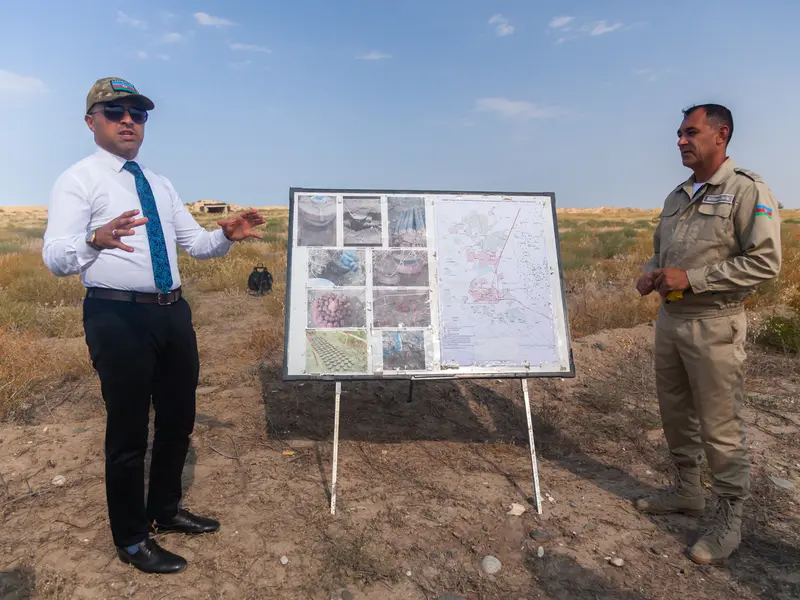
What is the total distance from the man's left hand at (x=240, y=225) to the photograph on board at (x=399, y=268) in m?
0.81

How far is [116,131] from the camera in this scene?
101 inches

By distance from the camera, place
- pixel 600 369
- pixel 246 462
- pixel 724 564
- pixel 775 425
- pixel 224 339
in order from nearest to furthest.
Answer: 1. pixel 724 564
2. pixel 246 462
3. pixel 775 425
4. pixel 600 369
5. pixel 224 339

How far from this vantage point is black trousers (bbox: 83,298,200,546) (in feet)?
8.18

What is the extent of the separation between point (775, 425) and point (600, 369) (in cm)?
177

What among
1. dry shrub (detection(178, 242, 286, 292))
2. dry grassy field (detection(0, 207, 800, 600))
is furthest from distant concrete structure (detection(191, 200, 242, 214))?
dry grassy field (detection(0, 207, 800, 600))

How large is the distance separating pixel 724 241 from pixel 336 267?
2176 millimetres

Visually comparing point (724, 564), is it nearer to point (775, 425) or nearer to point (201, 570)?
A: point (775, 425)

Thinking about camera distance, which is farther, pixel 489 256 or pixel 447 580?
pixel 489 256

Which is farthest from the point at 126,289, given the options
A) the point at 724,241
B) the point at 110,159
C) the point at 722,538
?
the point at 722,538

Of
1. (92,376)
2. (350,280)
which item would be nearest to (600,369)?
(350,280)

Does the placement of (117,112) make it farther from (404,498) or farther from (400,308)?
(404,498)

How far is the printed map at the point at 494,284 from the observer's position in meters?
3.51

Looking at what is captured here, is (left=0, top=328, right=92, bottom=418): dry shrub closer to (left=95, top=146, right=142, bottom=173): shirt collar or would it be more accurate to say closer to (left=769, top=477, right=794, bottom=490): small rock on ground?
(left=95, top=146, right=142, bottom=173): shirt collar

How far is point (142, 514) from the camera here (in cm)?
273
